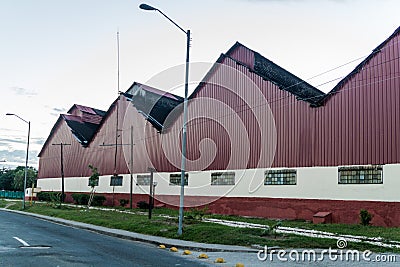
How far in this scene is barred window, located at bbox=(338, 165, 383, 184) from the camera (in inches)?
900

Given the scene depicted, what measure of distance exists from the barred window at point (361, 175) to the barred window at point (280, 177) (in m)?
3.31

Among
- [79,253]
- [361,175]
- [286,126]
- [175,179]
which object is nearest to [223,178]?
[175,179]

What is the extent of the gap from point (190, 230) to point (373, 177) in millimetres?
9654

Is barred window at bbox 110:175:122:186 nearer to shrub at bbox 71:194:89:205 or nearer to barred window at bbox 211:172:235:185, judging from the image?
shrub at bbox 71:194:89:205

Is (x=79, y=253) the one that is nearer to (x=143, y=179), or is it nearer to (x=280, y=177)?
(x=280, y=177)

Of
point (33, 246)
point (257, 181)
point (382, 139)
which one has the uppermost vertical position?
point (382, 139)

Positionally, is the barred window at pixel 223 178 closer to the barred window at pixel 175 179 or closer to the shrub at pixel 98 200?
the barred window at pixel 175 179

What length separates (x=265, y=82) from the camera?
29906 mm

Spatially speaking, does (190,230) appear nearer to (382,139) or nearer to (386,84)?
(382,139)

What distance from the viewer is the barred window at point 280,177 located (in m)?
27.2

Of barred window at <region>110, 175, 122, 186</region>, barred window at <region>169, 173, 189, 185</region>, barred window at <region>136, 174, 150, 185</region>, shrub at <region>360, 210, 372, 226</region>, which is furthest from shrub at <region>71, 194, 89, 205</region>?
shrub at <region>360, 210, 372, 226</region>

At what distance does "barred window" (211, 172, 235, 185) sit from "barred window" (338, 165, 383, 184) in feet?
27.5

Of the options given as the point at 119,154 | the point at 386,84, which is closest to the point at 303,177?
the point at 386,84

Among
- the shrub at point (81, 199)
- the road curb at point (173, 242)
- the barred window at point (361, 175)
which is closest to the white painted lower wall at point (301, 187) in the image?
the barred window at point (361, 175)
